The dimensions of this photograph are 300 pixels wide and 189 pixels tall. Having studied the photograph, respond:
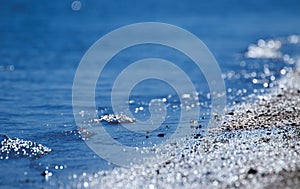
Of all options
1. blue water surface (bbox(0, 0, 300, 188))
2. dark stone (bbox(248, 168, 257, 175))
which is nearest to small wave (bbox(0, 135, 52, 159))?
blue water surface (bbox(0, 0, 300, 188))

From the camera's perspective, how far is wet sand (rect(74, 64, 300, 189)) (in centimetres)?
784

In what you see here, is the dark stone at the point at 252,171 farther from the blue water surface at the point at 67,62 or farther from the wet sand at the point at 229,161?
the blue water surface at the point at 67,62

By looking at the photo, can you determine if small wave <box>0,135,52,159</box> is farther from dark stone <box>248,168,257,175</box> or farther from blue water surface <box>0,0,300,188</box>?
dark stone <box>248,168,257,175</box>

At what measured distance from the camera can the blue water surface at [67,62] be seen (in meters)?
9.30

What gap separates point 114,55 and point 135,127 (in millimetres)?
9943

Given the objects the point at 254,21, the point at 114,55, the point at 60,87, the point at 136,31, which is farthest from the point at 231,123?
the point at 254,21

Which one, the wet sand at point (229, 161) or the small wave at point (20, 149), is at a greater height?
the small wave at point (20, 149)

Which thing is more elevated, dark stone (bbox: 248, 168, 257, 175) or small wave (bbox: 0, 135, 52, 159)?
small wave (bbox: 0, 135, 52, 159)

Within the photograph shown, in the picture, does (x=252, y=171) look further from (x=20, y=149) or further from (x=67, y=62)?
(x=67, y=62)

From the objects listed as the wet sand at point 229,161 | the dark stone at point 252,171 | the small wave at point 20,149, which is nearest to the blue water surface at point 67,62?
the small wave at point 20,149

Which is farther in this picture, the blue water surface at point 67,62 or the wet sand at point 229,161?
the blue water surface at point 67,62

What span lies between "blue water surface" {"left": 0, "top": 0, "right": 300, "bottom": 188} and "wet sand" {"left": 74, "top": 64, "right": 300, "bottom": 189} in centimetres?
75

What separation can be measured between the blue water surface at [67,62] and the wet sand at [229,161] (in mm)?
754

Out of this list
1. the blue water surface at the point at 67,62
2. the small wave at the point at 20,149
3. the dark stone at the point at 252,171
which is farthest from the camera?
the small wave at the point at 20,149
